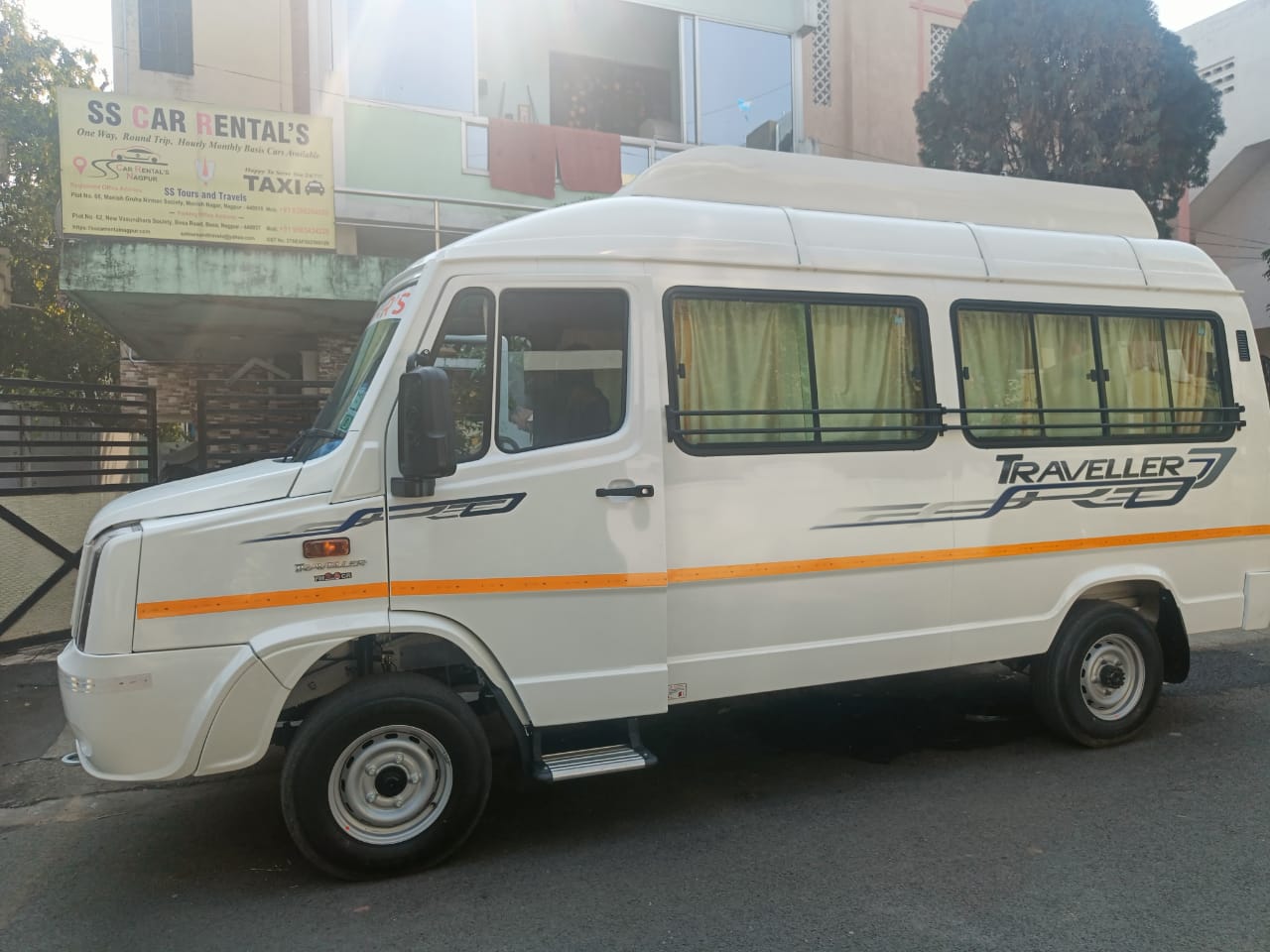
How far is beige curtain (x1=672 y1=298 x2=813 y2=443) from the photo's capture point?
14.6ft

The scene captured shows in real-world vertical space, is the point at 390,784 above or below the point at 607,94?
below

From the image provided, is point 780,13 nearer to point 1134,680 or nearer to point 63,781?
point 1134,680

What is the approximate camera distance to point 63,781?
5312 millimetres

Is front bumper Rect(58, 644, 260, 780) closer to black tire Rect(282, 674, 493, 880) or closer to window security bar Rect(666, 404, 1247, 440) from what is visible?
black tire Rect(282, 674, 493, 880)

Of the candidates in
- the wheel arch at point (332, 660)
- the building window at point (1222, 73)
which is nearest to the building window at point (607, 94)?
the wheel arch at point (332, 660)

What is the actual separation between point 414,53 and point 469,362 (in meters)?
11.1

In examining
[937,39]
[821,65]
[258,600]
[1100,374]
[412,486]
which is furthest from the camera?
[937,39]

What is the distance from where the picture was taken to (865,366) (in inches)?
192

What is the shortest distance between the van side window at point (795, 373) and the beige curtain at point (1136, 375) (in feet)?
4.48

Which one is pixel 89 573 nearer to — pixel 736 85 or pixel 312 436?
pixel 312 436

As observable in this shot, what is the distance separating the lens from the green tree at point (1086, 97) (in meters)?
14.2

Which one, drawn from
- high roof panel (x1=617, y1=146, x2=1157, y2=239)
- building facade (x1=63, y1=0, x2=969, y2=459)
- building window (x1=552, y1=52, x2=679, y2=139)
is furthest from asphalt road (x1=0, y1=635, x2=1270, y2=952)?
building window (x1=552, y1=52, x2=679, y2=139)

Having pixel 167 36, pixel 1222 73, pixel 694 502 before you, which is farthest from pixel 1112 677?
pixel 1222 73

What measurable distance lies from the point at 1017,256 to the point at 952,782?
2.96m
